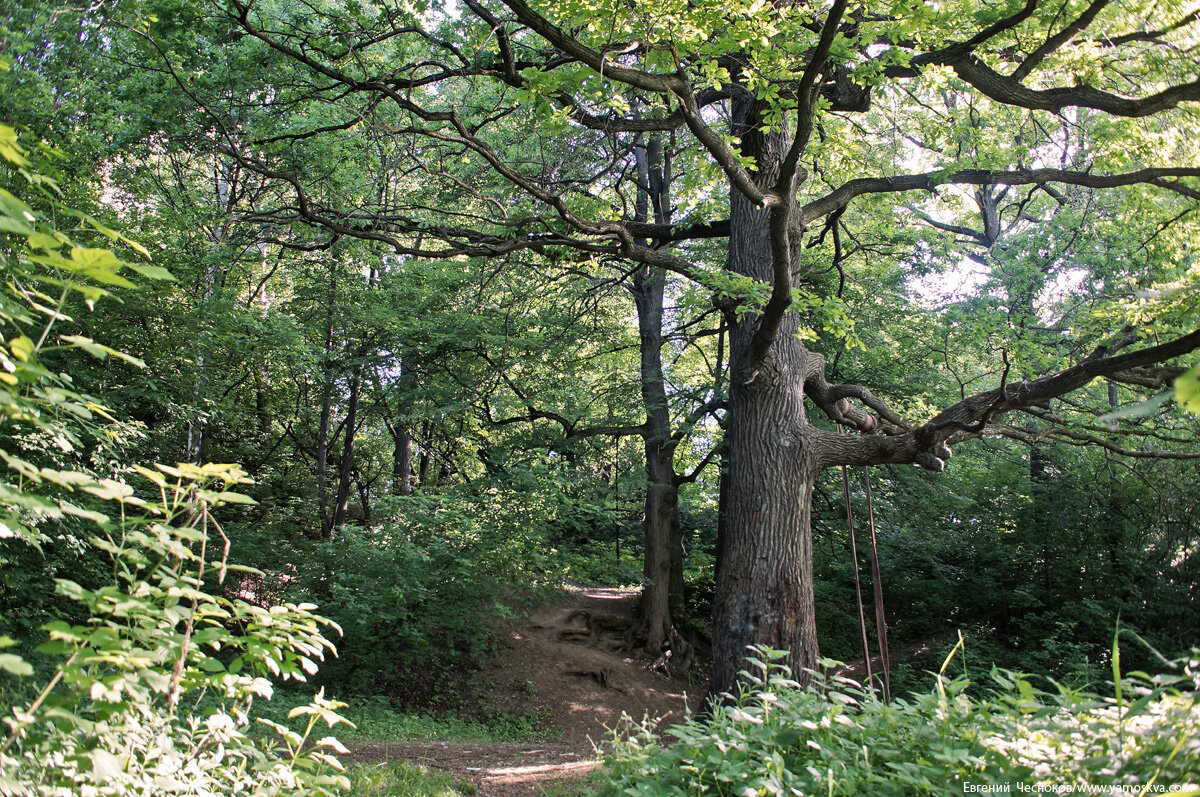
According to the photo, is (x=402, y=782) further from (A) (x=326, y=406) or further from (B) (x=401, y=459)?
(B) (x=401, y=459)

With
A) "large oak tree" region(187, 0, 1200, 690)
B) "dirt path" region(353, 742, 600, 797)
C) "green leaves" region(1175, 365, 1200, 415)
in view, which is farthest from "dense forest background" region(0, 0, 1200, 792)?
"green leaves" region(1175, 365, 1200, 415)

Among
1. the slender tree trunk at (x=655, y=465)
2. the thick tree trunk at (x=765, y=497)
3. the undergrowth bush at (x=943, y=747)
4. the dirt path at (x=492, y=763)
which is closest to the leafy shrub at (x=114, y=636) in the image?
the undergrowth bush at (x=943, y=747)

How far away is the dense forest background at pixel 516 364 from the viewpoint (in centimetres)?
668

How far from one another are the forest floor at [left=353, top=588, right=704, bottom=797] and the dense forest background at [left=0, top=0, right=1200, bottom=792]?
1.94ft

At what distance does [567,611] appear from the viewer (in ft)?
41.2

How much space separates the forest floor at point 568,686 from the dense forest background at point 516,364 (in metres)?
0.59

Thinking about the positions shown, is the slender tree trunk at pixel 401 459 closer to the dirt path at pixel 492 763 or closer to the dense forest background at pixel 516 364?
A: the dense forest background at pixel 516 364

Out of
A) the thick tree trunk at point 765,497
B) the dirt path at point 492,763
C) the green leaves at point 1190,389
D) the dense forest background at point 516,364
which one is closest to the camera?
the green leaves at point 1190,389

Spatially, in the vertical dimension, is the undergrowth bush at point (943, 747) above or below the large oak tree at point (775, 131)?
below

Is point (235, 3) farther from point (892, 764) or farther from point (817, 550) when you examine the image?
point (817, 550)

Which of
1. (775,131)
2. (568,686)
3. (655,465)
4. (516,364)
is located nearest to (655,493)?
(655,465)

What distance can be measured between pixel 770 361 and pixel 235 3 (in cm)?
479

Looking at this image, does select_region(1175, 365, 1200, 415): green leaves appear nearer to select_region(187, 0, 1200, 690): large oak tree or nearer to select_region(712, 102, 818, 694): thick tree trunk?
select_region(187, 0, 1200, 690): large oak tree

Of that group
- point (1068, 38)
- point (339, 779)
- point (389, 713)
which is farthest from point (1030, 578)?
point (339, 779)
